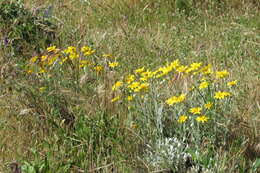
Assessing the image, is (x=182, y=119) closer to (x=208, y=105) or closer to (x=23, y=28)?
(x=208, y=105)

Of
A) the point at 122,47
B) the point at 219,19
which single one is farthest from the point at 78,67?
the point at 219,19

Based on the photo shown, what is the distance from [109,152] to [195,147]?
58 cm

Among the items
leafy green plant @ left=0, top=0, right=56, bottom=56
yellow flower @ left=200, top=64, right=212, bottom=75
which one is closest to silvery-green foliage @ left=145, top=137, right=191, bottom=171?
yellow flower @ left=200, top=64, right=212, bottom=75

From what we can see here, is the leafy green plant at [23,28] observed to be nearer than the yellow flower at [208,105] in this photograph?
No

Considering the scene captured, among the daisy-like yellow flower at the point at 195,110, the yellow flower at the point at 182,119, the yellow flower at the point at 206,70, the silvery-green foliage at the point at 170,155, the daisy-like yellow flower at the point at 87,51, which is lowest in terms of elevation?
the silvery-green foliage at the point at 170,155

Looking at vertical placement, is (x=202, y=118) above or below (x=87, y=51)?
below

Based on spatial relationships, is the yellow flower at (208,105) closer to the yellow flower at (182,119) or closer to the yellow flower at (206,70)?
the yellow flower at (182,119)

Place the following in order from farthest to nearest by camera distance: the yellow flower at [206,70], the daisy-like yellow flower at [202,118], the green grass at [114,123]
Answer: the yellow flower at [206,70], the green grass at [114,123], the daisy-like yellow flower at [202,118]

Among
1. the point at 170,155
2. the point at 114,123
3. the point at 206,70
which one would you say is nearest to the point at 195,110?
the point at 170,155

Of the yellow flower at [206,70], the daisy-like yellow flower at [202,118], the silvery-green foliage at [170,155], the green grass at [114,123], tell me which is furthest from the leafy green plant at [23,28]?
the daisy-like yellow flower at [202,118]

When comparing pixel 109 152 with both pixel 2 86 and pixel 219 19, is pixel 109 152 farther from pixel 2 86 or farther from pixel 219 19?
pixel 219 19

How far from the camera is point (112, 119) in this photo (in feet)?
10.8

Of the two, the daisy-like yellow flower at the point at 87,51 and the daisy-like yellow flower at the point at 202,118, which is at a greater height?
the daisy-like yellow flower at the point at 87,51

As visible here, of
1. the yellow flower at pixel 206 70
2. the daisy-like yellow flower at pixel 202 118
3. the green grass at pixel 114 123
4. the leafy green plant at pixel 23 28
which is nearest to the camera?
the daisy-like yellow flower at pixel 202 118
